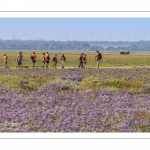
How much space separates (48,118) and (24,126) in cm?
121

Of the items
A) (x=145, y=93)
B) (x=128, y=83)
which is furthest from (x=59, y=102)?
(x=128, y=83)

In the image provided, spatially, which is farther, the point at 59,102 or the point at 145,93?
the point at 145,93

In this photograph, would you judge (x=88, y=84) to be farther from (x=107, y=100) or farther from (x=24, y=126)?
(x=24, y=126)

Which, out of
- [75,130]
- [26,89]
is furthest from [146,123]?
[26,89]

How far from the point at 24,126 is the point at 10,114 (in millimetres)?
1766

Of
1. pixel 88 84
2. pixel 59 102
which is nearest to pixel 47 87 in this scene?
pixel 88 84

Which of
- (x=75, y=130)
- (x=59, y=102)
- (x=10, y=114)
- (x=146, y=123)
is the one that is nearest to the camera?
(x=75, y=130)

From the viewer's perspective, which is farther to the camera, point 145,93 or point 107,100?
point 145,93

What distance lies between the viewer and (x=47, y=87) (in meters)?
20.6

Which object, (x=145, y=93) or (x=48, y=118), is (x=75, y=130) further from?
(x=145, y=93)

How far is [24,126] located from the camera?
40.3 feet

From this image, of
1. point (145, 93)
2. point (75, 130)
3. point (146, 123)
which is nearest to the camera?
point (75, 130)
